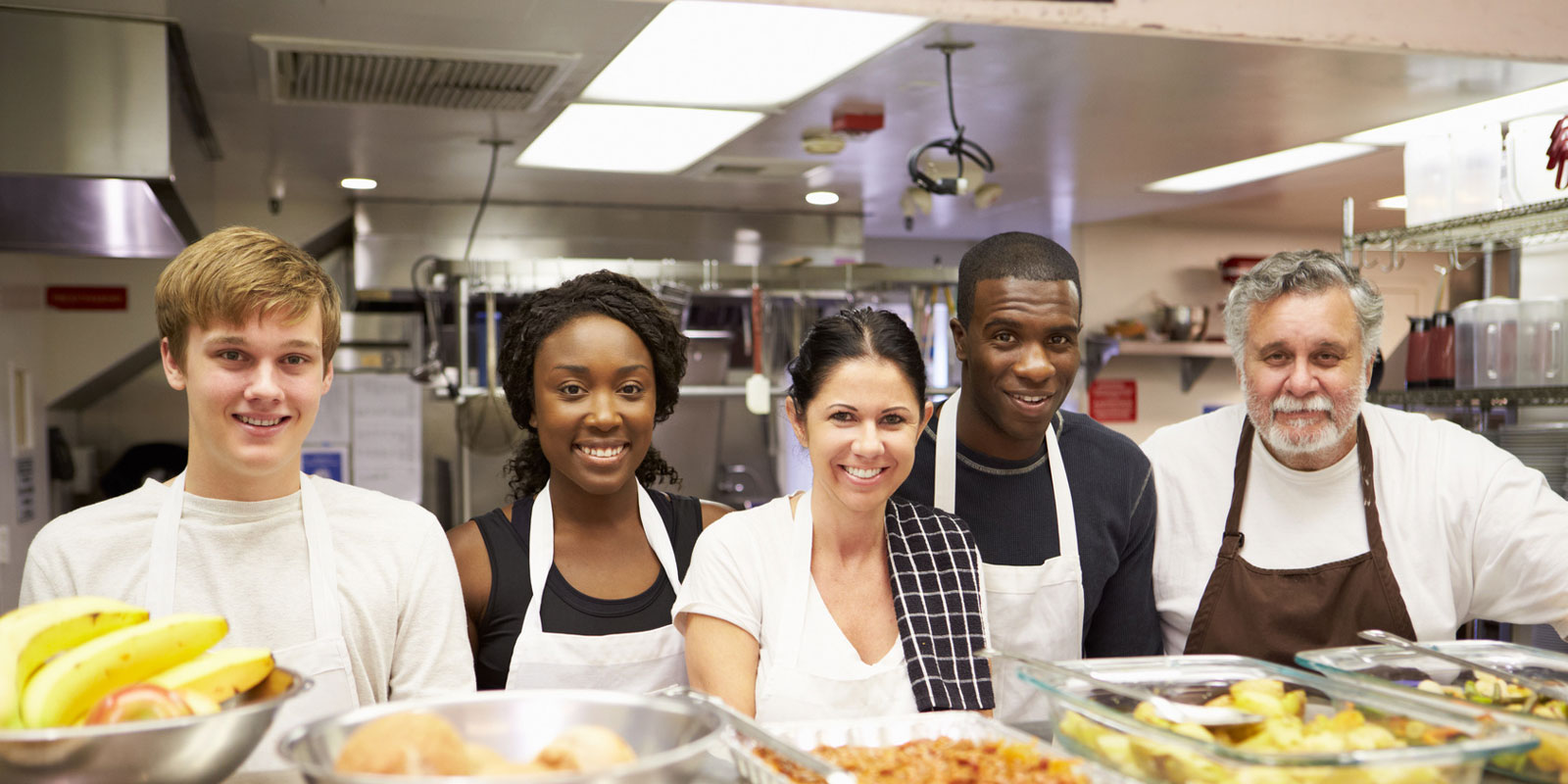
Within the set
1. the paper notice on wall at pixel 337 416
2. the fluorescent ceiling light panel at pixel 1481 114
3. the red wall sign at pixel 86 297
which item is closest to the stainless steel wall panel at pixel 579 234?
the paper notice on wall at pixel 337 416

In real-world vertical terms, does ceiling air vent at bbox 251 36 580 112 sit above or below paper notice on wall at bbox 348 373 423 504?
above

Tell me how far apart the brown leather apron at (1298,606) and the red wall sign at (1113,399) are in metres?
5.10

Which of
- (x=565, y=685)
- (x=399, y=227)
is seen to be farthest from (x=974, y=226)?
(x=565, y=685)

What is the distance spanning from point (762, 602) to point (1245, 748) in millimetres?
715

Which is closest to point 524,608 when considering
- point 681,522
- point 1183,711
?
point 681,522

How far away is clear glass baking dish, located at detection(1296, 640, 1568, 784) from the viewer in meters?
1.19

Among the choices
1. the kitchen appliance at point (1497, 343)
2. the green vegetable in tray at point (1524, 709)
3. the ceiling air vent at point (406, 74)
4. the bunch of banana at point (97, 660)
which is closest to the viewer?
the bunch of banana at point (97, 660)

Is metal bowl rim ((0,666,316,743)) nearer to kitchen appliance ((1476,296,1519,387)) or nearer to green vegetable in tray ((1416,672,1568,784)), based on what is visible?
green vegetable in tray ((1416,672,1568,784))

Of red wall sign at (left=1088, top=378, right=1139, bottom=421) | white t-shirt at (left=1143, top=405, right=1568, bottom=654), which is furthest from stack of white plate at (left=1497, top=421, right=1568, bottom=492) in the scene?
red wall sign at (left=1088, top=378, right=1139, bottom=421)

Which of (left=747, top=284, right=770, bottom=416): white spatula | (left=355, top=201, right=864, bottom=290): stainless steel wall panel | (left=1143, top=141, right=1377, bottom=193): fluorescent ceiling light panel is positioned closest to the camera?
(left=747, top=284, right=770, bottom=416): white spatula

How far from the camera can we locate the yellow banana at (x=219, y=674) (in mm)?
1063

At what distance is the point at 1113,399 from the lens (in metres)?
7.15

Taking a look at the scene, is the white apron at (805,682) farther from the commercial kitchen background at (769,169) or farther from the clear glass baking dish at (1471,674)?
the commercial kitchen background at (769,169)

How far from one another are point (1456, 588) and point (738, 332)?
4361 mm
